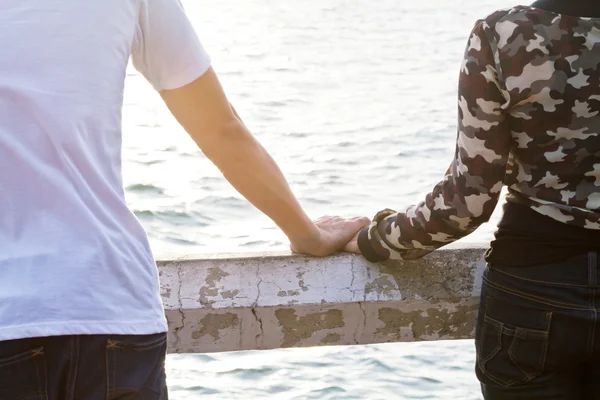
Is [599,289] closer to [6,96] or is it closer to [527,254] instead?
[527,254]

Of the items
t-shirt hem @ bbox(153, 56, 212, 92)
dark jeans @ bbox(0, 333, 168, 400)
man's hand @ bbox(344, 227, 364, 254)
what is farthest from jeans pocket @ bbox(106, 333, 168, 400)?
man's hand @ bbox(344, 227, 364, 254)

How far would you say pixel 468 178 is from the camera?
2.11 meters

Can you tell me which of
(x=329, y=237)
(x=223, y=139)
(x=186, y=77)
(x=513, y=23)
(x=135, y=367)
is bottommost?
(x=135, y=367)

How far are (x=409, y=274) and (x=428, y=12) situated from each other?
2353 cm

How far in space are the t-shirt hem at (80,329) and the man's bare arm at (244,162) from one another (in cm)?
44

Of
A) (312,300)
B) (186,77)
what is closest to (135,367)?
(186,77)

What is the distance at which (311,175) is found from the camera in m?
10.8

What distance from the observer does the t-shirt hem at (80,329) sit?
1494 mm

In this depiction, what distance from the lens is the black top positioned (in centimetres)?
192

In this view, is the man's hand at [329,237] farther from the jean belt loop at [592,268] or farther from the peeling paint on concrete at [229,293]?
the jean belt loop at [592,268]

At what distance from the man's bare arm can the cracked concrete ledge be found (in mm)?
58

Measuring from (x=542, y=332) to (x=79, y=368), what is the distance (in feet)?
2.92

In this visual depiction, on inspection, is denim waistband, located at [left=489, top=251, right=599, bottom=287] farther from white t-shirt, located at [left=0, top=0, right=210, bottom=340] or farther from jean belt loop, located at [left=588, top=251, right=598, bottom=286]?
white t-shirt, located at [left=0, top=0, right=210, bottom=340]

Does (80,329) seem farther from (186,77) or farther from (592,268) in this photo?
(592,268)
